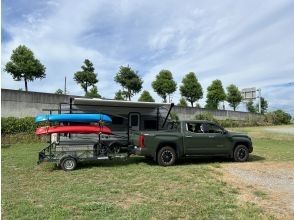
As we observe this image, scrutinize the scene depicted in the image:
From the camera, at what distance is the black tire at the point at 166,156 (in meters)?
12.5

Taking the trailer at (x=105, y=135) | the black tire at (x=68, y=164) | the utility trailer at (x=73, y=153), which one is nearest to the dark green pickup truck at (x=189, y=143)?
the trailer at (x=105, y=135)

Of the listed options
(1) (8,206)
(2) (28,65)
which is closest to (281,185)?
(1) (8,206)

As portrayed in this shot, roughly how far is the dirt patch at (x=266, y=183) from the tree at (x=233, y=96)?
1518 inches

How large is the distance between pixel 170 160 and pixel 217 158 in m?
2.86

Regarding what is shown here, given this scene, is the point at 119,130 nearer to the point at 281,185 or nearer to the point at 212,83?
the point at 281,185

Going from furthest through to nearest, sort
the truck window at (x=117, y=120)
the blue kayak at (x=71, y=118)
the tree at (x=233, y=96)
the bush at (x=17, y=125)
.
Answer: the tree at (x=233, y=96) → the bush at (x=17, y=125) → the truck window at (x=117, y=120) → the blue kayak at (x=71, y=118)

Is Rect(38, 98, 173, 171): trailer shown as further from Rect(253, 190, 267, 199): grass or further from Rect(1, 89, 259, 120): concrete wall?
Rect(1, 89, 259, 120): concrete wall

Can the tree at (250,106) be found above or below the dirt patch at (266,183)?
above

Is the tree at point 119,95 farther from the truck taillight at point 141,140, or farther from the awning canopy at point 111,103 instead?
the truck taillight at point 141,140

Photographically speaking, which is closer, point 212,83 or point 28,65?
point 28,65

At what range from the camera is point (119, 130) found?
52.2 feet

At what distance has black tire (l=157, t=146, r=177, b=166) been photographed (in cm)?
1246

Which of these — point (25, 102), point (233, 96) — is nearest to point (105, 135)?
point (25, 102)

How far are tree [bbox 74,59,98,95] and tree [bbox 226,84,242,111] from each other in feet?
74.4
